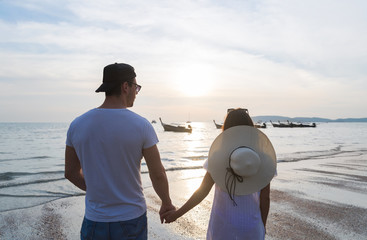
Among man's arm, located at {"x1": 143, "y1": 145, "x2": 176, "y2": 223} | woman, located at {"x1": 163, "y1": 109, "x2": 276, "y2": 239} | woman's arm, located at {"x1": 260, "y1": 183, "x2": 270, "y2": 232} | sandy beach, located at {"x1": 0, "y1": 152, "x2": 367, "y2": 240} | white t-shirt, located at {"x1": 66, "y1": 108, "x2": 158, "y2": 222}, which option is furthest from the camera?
sandy beach, located at {"x1": 0, "y1": 152, "x2": 367, "y2": 240}

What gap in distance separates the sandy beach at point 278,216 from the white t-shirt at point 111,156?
3238mm

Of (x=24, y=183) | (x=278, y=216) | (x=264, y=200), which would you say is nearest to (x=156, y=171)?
(x=264, y=200)

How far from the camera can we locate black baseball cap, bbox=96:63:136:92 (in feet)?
7.56

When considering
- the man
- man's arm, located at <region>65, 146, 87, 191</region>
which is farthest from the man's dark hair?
man's arm, located at <region>65, 146, 87, 191</region>

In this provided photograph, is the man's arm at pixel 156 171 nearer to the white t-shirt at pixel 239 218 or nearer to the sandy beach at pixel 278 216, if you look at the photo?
the white t-shirt at pixel 239 218

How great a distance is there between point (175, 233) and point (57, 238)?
202 centimetres

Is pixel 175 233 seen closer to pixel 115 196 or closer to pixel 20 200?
pixel 115 196

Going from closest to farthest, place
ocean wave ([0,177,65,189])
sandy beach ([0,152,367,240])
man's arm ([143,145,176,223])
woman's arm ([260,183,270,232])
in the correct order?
man's arm ([143,145,176,223])
woman's arm ([260,183,270,232])
sandy beach ([0,152,367,240])
ocean wave ([0,177,65,189])

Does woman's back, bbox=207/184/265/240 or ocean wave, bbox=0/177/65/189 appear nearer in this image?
woman's back, bbox=207/184/265/240

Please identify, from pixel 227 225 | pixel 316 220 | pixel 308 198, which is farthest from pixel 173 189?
pixel 227 225

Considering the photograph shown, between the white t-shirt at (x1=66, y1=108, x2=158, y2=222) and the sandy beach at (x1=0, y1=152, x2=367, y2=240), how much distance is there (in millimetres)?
3238

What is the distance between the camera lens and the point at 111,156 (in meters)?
2.15

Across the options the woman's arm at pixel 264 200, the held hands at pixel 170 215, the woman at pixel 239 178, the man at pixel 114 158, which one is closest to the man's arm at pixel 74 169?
the man at pixel 114 158

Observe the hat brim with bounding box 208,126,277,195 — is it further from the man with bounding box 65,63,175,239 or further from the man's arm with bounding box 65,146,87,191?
the man's arm with bounding box 65,146,87,191
